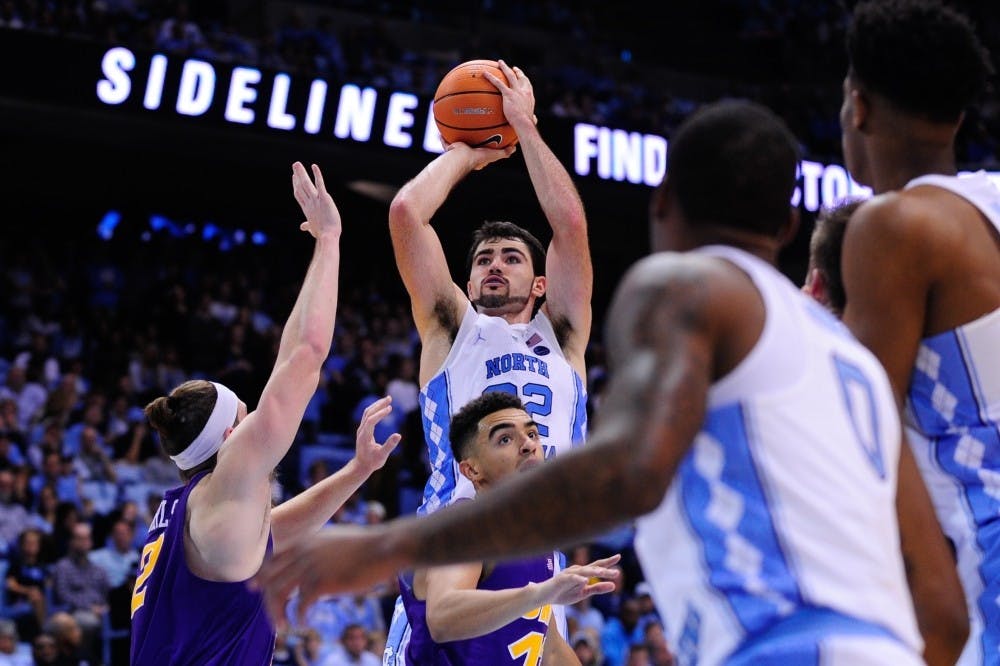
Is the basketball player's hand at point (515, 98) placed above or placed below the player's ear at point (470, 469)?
above

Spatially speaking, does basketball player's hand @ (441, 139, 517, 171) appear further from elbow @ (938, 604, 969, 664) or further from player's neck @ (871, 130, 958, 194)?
elbow @ (938, 604, 969, 664)

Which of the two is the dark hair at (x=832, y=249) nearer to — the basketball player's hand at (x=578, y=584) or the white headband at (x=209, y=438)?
the basketball player's hand at (x=578, y=584)

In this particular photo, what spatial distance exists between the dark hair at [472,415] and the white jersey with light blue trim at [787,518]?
9.12ft

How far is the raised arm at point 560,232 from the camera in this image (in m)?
5.56

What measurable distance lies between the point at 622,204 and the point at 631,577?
Answer: 20.0 feet

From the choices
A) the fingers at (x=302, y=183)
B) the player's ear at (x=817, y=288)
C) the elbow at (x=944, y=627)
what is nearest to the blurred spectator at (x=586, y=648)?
the fingers at (x=302, y=183)

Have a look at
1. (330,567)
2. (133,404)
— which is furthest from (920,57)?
(133,404)

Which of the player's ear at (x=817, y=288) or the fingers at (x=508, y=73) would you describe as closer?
the player's ear at (x=817, y=288)

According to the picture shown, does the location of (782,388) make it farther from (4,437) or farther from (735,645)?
(4,437)

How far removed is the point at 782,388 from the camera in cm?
204

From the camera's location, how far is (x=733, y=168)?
Result: 7.07 ft

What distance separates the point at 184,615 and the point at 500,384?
1809 mm

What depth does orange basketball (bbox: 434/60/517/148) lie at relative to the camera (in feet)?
18.7

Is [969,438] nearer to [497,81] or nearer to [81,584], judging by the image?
[497,81]
